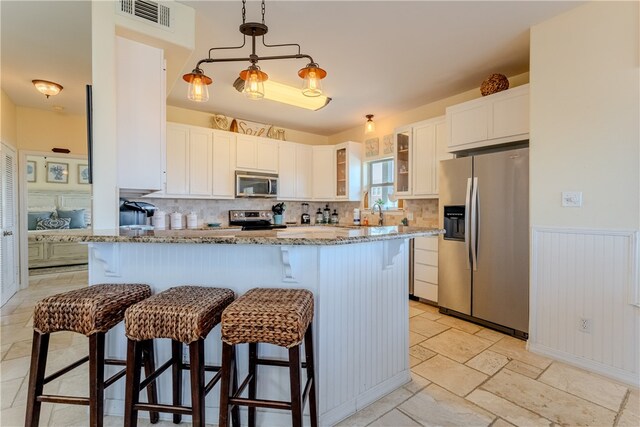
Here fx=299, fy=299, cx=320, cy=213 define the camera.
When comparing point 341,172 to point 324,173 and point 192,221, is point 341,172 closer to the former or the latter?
point 324,173

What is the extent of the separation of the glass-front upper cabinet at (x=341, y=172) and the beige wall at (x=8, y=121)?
4473mm

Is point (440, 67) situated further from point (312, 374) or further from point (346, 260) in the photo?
point (312, 374)

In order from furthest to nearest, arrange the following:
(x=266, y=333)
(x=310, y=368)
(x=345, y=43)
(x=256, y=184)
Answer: (x=256, y=184) < (x=345, y=43) < (x=310, y=368) < (x=266, y=333)

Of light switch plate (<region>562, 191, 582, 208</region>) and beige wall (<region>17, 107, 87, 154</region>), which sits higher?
beige wall (<region>17, 107, 87, 154</region>)

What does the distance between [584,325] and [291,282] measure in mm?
2239

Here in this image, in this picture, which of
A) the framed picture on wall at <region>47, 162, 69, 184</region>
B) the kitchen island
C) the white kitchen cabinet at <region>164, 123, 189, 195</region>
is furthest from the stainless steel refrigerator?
the framed picture on wall at <region>47, 162, 69, 184</region>

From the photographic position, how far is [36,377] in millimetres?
1411

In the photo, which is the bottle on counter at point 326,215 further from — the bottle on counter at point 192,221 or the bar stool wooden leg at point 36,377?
the bar stool wooden leg at point 36,377

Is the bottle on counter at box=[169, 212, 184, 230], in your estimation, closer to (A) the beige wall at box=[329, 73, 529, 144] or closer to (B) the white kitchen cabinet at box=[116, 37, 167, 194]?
(B) the white kitchen cabinet at box=[116, 37, 167, 194]

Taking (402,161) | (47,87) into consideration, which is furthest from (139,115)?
(402,161)

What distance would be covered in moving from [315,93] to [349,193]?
3149 mm

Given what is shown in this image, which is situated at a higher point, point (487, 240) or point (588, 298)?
point (487, 240)

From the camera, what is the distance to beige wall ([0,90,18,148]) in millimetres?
3645

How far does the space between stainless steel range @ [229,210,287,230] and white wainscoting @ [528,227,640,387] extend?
3439mm
